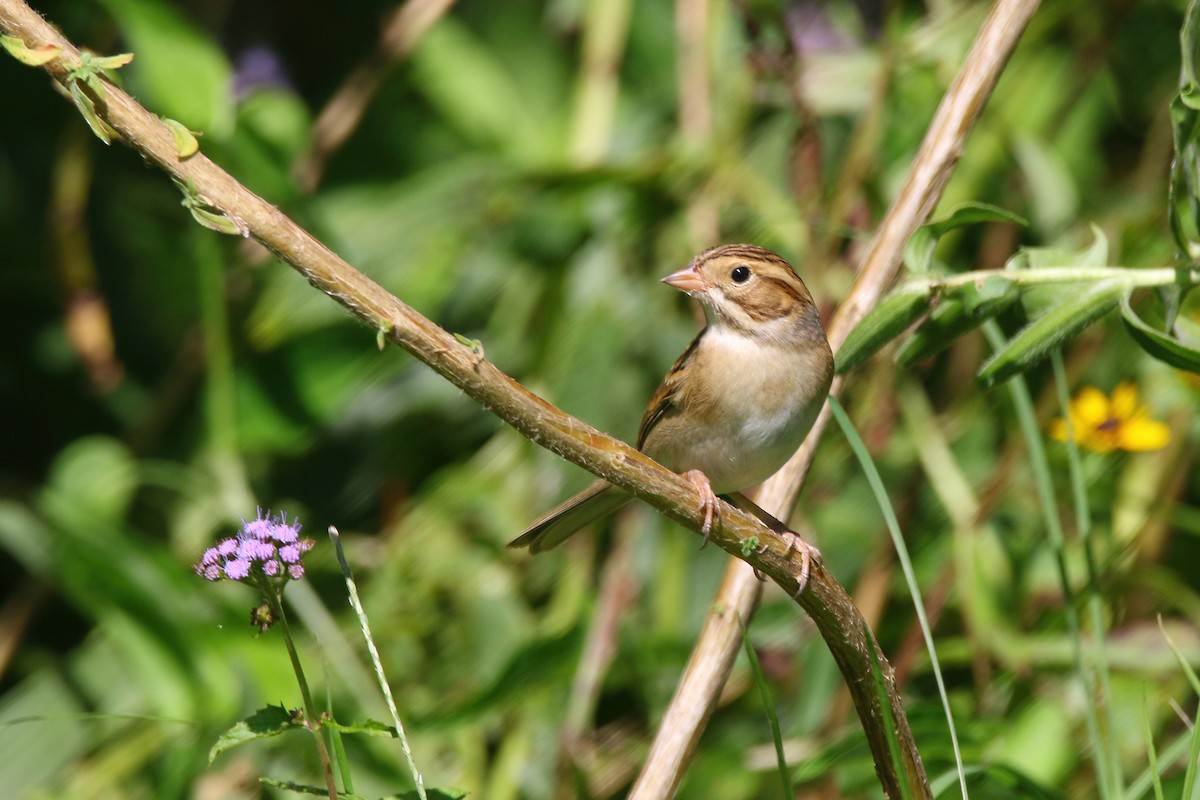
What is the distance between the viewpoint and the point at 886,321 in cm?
175

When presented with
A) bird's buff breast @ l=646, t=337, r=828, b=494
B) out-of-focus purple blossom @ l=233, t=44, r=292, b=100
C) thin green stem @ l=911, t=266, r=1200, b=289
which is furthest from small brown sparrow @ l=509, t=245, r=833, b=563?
out-of-focus purple blossom @ l=233, t=44, r=292, b=100

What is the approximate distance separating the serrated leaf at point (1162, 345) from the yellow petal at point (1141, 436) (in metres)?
1.36

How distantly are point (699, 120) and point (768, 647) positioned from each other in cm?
140

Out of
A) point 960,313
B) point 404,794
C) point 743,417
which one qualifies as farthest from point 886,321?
point 404,794

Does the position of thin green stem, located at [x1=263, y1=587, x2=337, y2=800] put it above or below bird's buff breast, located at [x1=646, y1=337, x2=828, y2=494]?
below

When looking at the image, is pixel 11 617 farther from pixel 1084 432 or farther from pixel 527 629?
pixel 1084 432

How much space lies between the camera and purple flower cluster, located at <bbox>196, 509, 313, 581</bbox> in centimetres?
135

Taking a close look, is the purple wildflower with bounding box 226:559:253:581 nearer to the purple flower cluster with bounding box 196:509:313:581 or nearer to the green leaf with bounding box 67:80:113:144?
the purple flower cluster with bounding box 196:509:313:581

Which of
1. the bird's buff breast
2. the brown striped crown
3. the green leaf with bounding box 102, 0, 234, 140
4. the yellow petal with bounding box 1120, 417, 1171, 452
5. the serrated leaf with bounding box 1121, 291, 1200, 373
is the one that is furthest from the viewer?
the green leaf with bounding box 102, 0, 234, 140

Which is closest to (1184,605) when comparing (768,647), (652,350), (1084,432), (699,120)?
(1084,432)

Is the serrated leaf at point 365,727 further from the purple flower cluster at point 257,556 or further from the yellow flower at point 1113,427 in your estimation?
the yellow flower at point 1113,427

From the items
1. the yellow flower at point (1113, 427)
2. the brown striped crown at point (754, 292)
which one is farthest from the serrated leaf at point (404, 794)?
the yellow flower at point (1113, 427)

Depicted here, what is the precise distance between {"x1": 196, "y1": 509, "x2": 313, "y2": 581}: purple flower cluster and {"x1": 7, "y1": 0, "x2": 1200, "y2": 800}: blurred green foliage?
141 centimetres

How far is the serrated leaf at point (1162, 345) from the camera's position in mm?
1707
